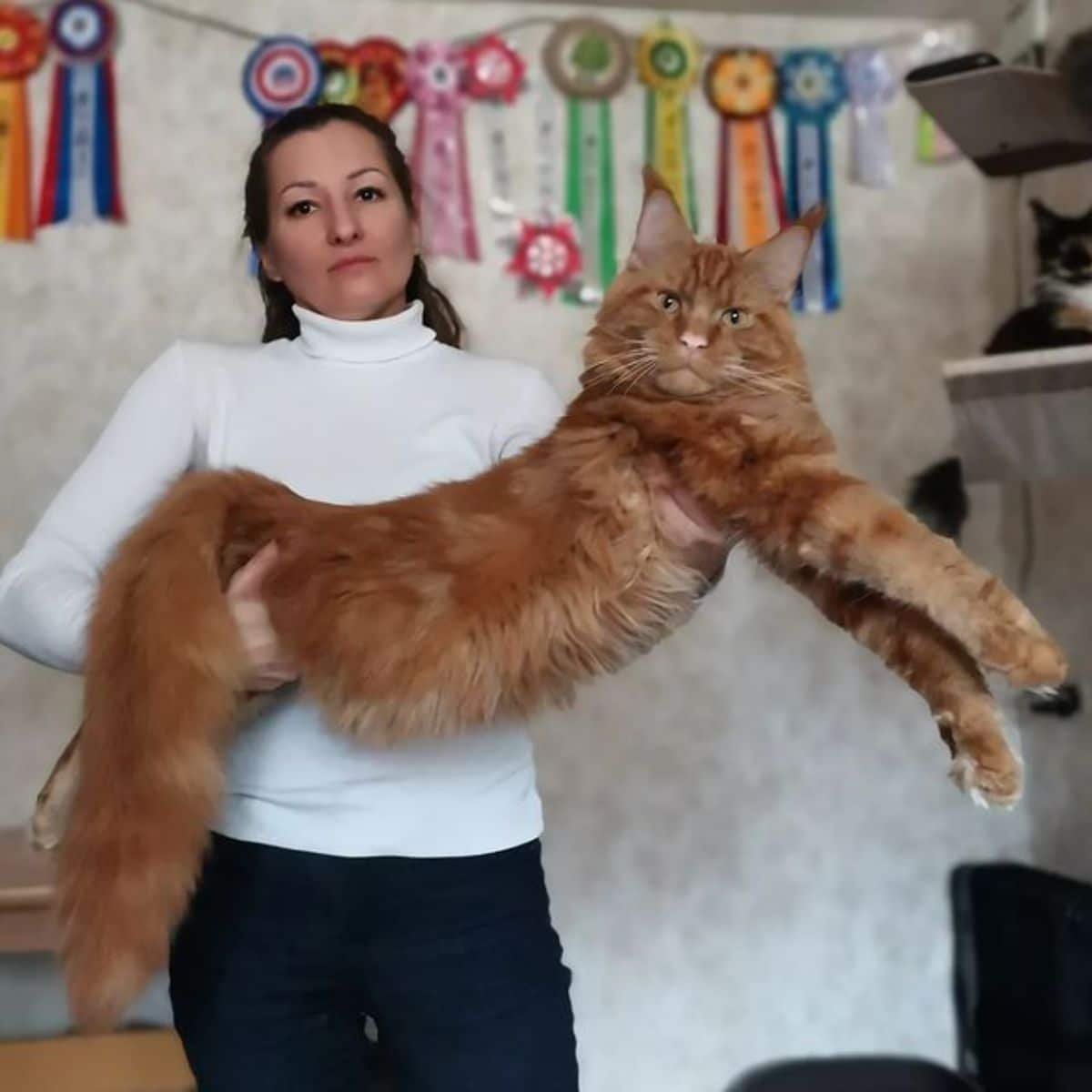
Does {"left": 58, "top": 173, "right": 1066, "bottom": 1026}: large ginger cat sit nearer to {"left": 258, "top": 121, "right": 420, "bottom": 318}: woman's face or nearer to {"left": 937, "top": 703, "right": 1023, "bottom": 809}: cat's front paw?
{"left": 937, "top": 703, "right": 1023, "bottom": 809}: cat's front paw

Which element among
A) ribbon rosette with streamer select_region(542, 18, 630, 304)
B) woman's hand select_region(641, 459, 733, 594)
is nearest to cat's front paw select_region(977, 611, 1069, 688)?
woman's hand select_region(641, 459, 733, 594)

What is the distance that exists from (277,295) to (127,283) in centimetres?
88

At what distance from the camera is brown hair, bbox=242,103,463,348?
117 centimetres

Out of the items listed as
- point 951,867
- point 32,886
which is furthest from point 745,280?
point 951,867

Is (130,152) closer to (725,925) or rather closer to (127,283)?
(127,283)

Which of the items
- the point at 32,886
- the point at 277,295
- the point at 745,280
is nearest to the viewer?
the point at 745,280

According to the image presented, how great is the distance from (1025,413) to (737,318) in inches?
22.8

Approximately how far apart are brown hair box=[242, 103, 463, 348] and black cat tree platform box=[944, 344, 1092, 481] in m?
0.66

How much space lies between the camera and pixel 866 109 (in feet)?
7.13

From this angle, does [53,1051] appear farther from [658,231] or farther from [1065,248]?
[1065,248]

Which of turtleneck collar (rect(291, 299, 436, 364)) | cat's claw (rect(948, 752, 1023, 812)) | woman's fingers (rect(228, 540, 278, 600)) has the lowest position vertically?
cat's claw (rect(948, 752, 1023, 812))

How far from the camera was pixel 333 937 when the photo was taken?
956 millimetres

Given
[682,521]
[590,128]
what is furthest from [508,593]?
[590,128]

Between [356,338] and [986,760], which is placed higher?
[356,338]
